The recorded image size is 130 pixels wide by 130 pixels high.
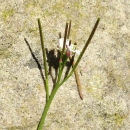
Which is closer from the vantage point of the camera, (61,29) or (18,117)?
(18,117)

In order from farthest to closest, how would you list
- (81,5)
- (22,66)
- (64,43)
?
(81,5) < (22,66) < (64,43)

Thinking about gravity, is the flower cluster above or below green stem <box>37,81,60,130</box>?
above

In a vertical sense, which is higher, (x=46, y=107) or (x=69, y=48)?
(x=69, y=48)

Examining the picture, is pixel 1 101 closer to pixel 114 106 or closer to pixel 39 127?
pixel 39 127

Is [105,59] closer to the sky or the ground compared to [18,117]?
closer to the sky

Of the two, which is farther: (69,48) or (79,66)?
(79,66)

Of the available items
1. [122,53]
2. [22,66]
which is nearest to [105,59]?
[122,53]

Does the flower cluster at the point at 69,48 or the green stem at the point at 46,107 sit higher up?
the flower cluster at the point at 69,48

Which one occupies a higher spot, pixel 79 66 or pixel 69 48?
pixel 69 48
